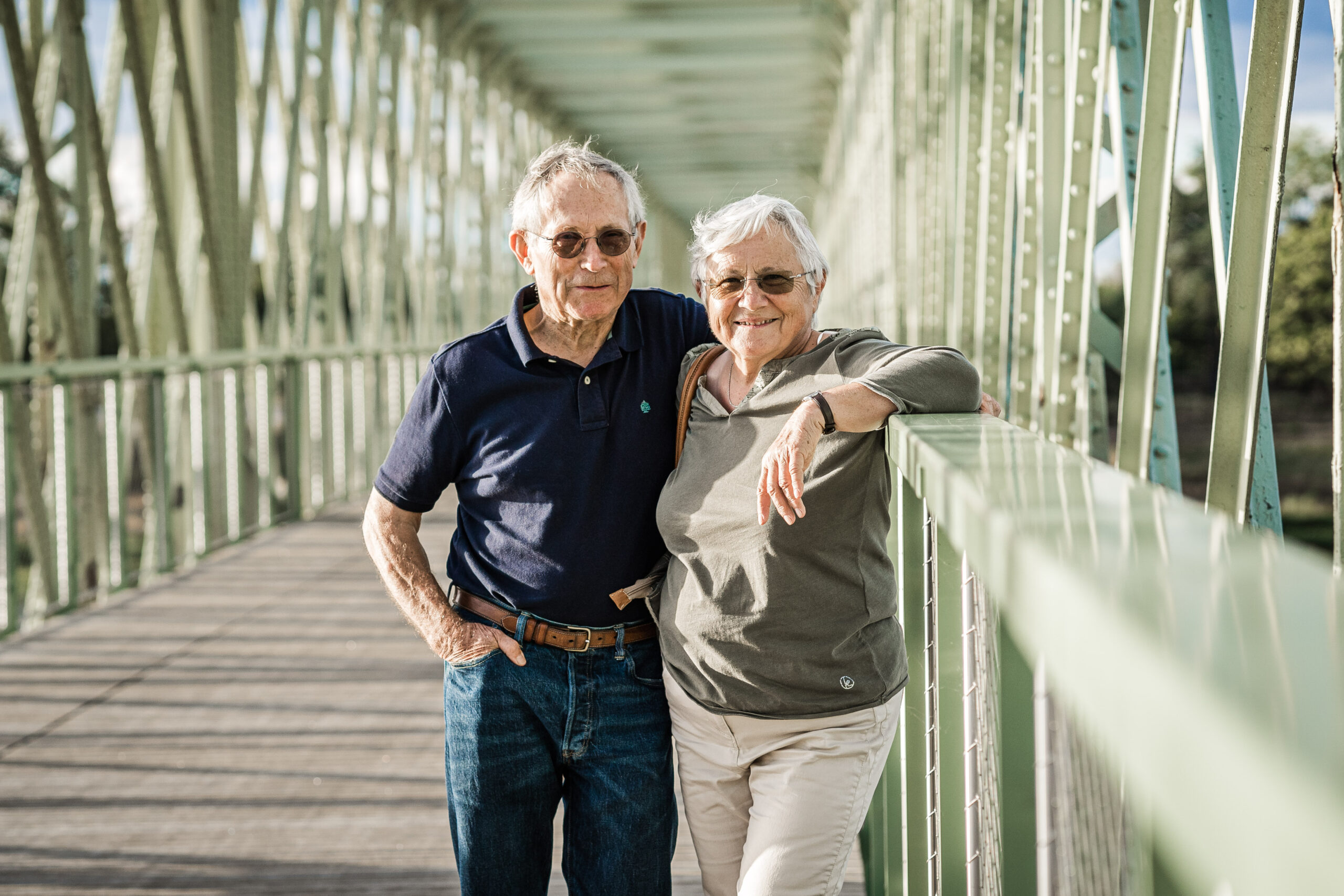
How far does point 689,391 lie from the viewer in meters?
2.24

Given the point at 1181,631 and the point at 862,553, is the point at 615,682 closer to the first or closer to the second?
the point at 862,553

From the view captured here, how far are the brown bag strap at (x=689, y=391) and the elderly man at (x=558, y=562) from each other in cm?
4

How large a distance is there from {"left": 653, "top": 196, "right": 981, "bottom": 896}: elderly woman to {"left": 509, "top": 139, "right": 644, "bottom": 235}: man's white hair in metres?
0.26

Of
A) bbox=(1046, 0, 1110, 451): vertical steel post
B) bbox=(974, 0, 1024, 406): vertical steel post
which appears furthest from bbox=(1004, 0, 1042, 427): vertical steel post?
bbox=(1046, 0, 1110, 451): vertical steel post

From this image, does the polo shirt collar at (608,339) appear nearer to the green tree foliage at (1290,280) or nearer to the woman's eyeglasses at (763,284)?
the woman's eyeglasses at (763,284)

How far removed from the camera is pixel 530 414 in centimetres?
223

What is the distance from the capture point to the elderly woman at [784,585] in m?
1.93

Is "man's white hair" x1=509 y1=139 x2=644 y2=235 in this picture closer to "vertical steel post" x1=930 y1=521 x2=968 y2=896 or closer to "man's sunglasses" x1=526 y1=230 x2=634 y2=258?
"man's sunglasses" x1=526 y1=230 x2=634 y2=258

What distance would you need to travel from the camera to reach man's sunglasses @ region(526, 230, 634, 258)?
7.30 feet

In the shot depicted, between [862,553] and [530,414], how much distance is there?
0.63m

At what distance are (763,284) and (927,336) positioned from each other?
18.9ft

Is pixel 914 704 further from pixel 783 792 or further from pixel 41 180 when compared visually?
pixel 41 180

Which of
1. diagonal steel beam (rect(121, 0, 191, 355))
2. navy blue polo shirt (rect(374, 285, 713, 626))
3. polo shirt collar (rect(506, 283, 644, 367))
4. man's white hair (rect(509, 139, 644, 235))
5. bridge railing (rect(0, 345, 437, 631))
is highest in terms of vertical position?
diagonal steel beam (rect(121, 0, 191, 355))

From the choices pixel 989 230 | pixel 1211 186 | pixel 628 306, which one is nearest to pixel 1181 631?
pixel 628 306
